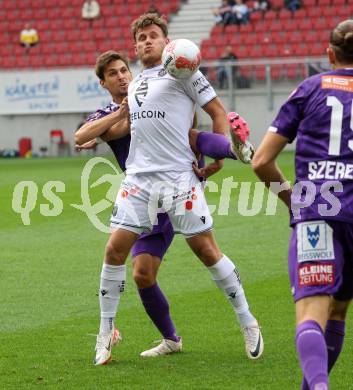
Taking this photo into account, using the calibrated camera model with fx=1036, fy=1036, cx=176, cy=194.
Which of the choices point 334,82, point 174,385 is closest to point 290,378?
point 174,385

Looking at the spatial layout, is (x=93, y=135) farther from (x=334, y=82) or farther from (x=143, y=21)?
(x=334, y=82)

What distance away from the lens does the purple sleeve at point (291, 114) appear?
15.4 feet

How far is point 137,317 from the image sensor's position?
8.02 m

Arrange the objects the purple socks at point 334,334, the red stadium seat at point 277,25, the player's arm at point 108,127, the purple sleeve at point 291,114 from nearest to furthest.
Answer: the purple sleeve at point 291,114, the purple socks at point 334,334, the player's arm at point 108,127, the red stadium seat at point 277,25

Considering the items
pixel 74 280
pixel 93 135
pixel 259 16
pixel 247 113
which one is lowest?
pixel 247 113

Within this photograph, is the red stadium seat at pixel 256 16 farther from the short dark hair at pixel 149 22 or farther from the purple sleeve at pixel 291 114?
the purple sleeve at pixel 291 114

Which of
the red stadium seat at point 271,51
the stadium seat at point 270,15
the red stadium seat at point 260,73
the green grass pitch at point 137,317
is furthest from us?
the stadium seat at point 270,15

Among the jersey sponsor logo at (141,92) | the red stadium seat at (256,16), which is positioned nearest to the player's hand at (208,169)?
the jersey sponsor logo at (141,92)

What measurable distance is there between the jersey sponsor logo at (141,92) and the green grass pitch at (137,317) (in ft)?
5.41

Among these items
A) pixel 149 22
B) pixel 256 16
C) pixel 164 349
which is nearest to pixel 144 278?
pixel 164 349

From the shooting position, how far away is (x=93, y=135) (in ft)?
22.0

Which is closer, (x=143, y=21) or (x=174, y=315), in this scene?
(x=143, y=21)

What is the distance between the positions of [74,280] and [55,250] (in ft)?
6.52

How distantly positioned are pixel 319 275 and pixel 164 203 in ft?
6.72
